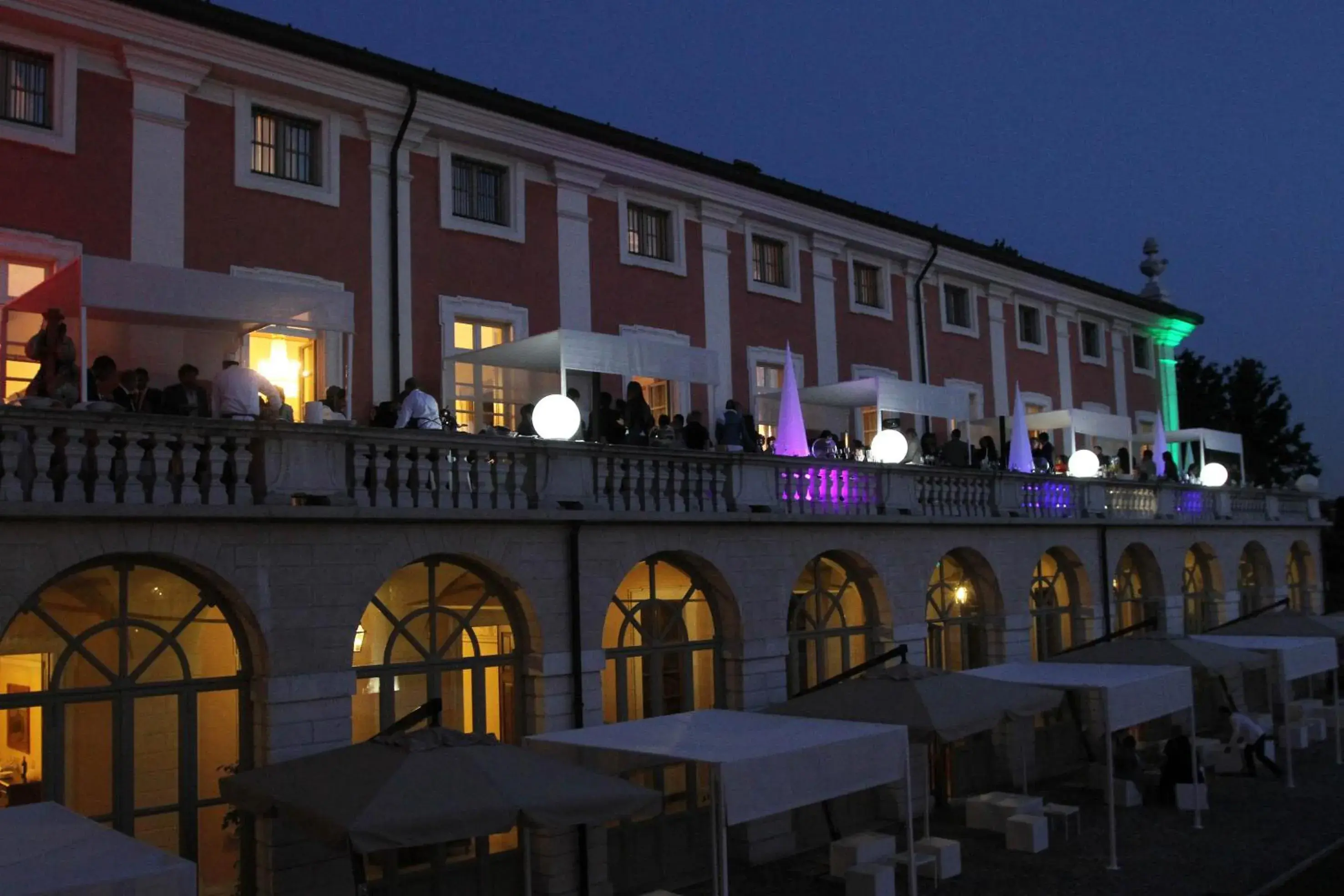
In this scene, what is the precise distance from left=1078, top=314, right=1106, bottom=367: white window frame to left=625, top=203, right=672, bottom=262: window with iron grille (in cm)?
1523

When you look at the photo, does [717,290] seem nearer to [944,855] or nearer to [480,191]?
[480,191]

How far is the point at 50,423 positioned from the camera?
11.4 meters

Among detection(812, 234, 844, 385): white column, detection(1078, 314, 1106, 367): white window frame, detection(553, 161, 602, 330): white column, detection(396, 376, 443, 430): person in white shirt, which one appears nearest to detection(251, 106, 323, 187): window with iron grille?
detection(553, 161, 602, 330): white column

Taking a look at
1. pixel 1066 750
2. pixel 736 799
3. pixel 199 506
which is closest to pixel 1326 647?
pixel 1066 750

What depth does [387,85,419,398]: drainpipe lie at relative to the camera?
18.6m

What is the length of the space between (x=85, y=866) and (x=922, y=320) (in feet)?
75.5

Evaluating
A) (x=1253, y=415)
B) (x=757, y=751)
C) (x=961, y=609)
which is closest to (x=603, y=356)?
(x=757, y=751)

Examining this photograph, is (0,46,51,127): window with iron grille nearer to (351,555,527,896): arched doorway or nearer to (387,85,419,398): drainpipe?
(387,85,419,398): drainpipe

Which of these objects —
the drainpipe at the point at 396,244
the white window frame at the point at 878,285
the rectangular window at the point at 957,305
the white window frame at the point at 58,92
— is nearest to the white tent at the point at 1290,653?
the white window frame at the point at 878,285

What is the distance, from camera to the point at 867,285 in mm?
27328

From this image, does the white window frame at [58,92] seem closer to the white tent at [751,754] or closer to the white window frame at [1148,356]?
the white tent at [751,754]

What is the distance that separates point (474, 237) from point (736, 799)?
37.1 ft

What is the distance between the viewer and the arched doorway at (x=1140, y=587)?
28312 mm

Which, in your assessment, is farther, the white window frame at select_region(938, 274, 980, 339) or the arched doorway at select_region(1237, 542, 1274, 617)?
the arched doorway at select_region(1237, 542, 1274, 617)
